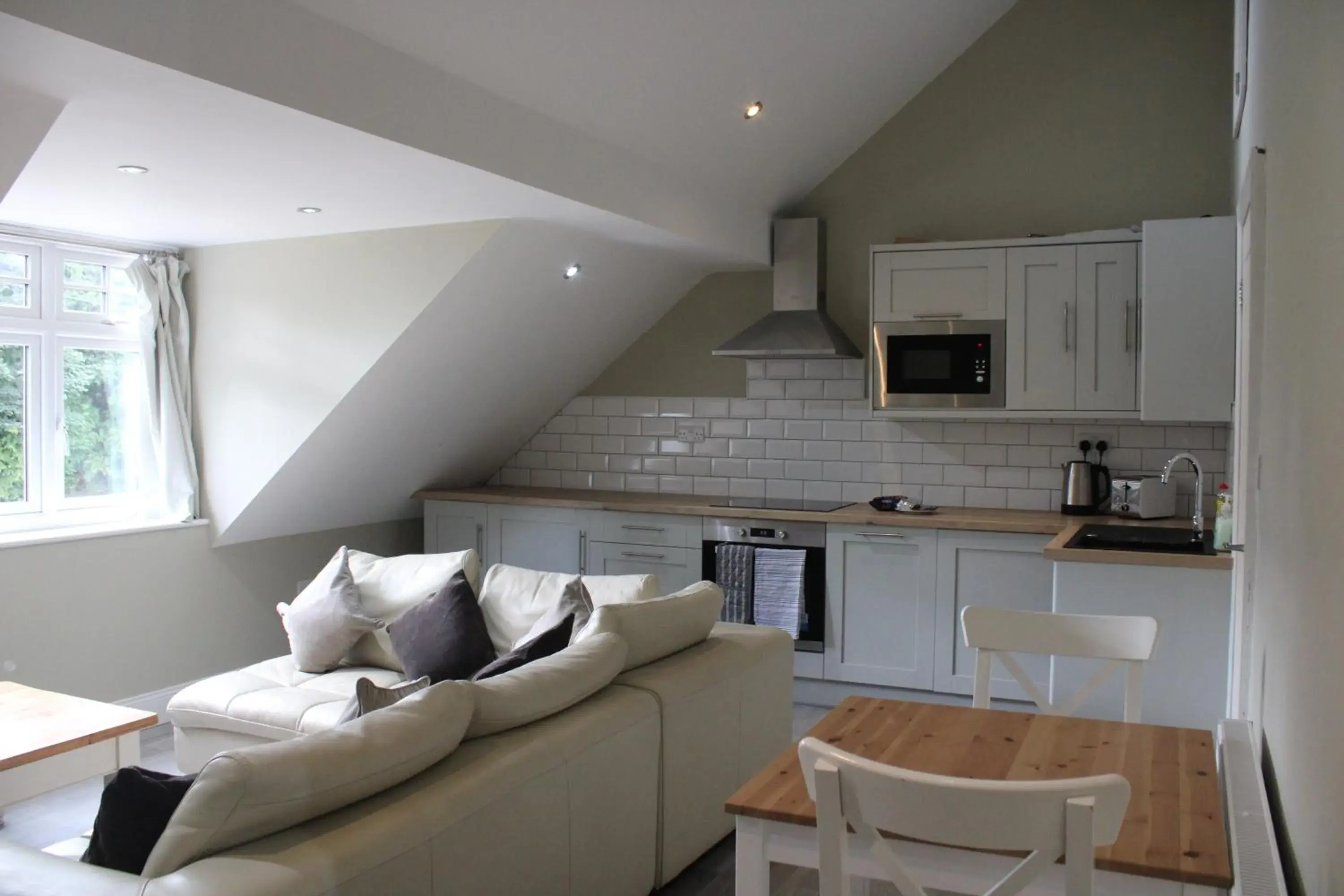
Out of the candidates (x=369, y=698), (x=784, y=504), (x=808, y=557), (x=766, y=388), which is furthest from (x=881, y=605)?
(x=369, y=698)

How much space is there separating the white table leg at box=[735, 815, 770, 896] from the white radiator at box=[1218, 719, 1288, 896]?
0.74 meters

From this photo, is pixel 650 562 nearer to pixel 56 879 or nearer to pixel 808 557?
pixel 808 557

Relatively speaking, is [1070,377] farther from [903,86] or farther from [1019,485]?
[903,86]

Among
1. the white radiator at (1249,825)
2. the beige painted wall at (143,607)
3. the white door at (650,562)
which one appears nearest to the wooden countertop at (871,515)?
the white door at (650,562)

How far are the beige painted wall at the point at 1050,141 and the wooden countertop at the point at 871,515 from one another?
1112mm

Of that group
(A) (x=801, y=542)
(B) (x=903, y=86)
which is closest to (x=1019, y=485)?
(A) (x=801, y=542)

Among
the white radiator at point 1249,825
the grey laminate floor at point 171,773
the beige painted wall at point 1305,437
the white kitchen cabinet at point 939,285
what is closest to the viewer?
the beige painted wall at point 1305,437

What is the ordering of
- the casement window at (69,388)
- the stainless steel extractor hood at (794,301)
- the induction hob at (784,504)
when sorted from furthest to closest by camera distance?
the stainless steel extractor hood at (794,301) → the induction hob at (784,504) → the casement window at (69,388)

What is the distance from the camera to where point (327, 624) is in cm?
405

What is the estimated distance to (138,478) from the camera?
17.5ft

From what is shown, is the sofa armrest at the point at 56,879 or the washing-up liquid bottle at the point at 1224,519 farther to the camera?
the washing-up liquid bottle at the point at 1224,519

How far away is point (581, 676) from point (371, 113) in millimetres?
1693

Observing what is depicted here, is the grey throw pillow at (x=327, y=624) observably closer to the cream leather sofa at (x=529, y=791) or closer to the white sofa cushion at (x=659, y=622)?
the cream leather sofa at (x=529, y=791)

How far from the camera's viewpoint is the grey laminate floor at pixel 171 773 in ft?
10.7
